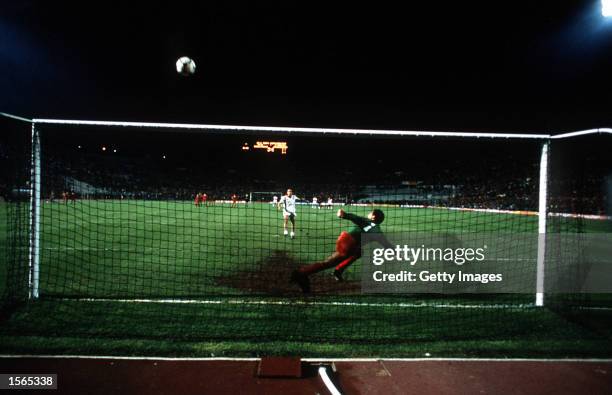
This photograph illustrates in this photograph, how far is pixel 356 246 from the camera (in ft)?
19.0

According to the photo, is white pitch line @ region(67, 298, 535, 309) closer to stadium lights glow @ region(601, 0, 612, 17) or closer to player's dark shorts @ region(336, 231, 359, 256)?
player's dark shorts @ region(336, 231, 359, 256)

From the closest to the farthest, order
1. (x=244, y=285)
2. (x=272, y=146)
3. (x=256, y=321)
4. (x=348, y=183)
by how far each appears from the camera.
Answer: (x=256, y=321)
(x=244, y=285)
(x=348, y=183)
(x=272, y=146)

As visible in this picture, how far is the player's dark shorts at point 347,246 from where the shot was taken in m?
5.79

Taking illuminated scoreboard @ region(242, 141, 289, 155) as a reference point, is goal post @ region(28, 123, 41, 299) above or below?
below

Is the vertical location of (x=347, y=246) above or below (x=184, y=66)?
below

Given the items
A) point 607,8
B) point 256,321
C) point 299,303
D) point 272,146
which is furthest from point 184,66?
point 272,146

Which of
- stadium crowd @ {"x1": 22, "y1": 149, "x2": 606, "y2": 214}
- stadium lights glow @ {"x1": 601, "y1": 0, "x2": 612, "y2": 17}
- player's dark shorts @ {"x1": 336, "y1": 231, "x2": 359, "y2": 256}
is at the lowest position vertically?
player's dark shorts @ {"x1": 336, "y1": 231, "x2": 359, "y2": 256}

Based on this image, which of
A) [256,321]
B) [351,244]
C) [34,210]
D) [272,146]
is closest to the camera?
[256,321]

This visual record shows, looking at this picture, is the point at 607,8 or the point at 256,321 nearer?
the point at 256,321

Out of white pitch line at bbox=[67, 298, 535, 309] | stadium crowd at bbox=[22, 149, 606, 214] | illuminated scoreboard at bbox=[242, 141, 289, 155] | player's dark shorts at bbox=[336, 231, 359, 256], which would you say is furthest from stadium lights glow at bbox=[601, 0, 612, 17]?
illuminated scoreboard at bbox=[242, 141, 289, 155]

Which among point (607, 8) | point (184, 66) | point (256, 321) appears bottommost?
point (256, 321)

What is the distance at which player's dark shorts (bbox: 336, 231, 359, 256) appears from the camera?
5.79 m

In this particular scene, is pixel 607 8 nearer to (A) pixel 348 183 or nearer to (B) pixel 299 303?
(B) pixel 299 303

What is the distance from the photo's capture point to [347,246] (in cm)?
580
